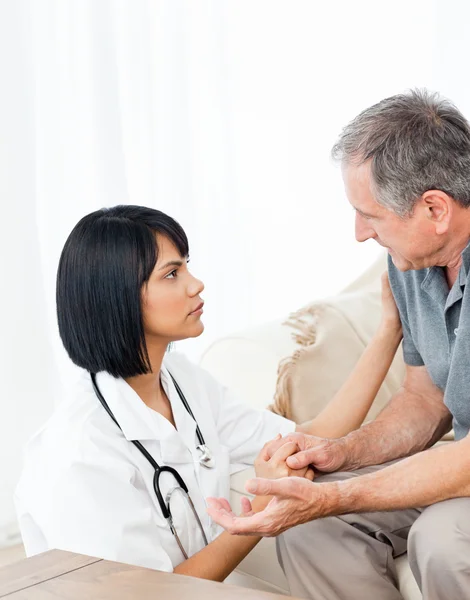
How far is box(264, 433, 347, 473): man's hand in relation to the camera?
1822 mm

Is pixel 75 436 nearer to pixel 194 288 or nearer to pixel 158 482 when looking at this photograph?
pixel 158 482

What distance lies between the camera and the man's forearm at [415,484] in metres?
1.58

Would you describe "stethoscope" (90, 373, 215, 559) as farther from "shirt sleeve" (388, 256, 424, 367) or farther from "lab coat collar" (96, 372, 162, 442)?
"shirt sleeve" (388, 256, 424, 367)

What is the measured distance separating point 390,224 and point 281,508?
60 centimetres

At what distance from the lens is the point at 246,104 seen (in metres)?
3.90

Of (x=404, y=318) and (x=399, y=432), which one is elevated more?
(x=404, y=318)

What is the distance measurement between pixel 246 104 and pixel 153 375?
7.37ft

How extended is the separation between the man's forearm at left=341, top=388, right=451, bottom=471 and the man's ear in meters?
0.46

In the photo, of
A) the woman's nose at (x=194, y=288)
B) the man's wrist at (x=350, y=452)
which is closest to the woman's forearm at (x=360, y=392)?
the man's wrist at (x=350, y=452)

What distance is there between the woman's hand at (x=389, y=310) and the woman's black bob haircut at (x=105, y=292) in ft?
1.86

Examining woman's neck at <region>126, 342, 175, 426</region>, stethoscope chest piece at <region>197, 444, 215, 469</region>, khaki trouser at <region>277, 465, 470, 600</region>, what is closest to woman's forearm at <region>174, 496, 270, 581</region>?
khaki trouser at <region>277, 465, 470, 600</region>

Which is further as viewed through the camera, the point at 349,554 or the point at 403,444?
the point at 403,444

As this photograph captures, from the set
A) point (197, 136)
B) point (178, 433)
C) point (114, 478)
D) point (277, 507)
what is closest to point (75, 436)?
point (114, 478)

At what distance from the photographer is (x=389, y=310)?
6.79ft
